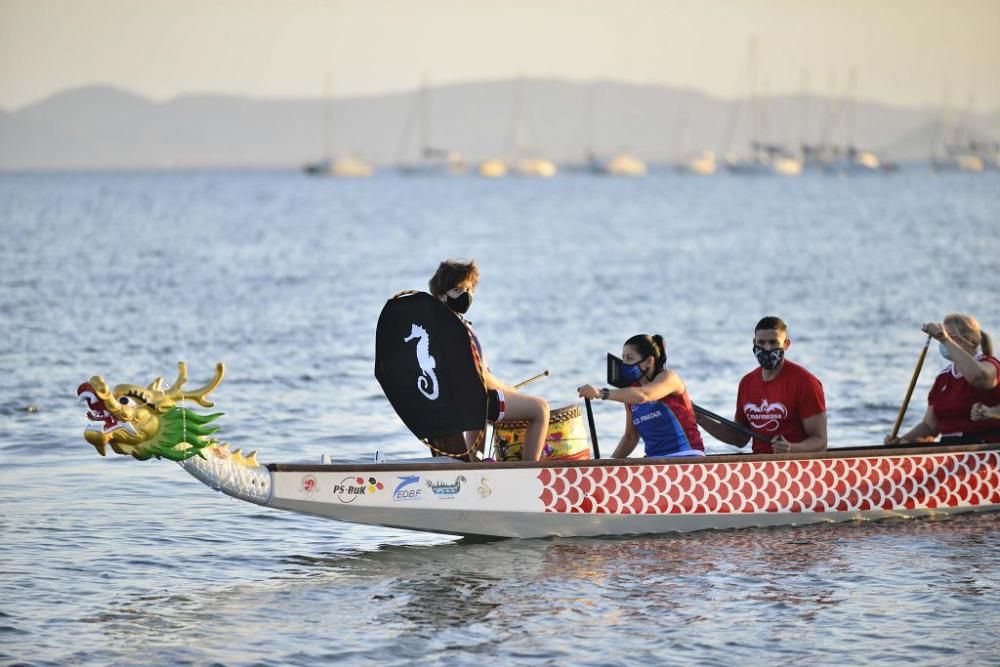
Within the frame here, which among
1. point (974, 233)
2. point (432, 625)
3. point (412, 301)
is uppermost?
point (974, 233)

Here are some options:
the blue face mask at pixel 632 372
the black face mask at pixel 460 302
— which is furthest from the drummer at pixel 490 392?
the blue face mask at pixel 632 372

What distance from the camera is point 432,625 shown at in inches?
417

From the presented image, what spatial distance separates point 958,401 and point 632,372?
3039 millimetres

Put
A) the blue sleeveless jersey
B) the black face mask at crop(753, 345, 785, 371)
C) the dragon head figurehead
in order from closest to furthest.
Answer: the dragon head figurehead, the blue sleeveless jersey, the black face mask at crop(753, 345, 785, 371)

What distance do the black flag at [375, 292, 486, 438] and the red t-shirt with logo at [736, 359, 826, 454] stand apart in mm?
2489

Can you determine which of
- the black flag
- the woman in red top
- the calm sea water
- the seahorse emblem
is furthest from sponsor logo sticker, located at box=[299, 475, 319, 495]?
the woman in red top

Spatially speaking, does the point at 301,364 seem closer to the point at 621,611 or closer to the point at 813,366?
the point at 813,366

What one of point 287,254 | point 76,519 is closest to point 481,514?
point 76,519

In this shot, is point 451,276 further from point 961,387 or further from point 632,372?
point 961,387

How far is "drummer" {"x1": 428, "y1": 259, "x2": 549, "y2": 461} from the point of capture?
470 inches

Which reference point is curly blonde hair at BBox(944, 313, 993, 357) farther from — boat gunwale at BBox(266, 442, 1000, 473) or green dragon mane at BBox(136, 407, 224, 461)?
green dragon mane at BBox(136, 407, 224, 461)

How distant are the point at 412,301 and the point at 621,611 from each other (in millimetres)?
2882

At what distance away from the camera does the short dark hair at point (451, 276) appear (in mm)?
11922

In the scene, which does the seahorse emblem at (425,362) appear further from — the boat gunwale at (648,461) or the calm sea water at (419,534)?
the calm sea water at (419,534)
